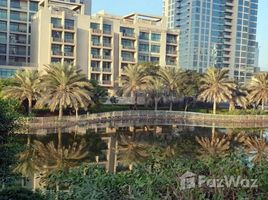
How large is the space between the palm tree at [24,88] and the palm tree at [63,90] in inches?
39.0

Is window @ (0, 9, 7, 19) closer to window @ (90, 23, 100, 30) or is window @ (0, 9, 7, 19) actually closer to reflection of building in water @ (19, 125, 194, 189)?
window @ (90, 23, 100, 30)

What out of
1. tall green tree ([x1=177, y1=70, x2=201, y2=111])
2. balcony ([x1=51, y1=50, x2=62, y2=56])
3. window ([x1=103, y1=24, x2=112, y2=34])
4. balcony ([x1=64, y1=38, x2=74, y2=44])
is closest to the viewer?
tall green tree ([x1=177, y1=70, x2=201, y2=111])

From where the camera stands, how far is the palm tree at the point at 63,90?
43094 mm

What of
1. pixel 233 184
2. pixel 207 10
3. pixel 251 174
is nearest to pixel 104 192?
pixel 233 184

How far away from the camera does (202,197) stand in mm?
6629

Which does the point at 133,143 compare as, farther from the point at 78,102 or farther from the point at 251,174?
the point at 251,174

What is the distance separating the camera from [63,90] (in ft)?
143

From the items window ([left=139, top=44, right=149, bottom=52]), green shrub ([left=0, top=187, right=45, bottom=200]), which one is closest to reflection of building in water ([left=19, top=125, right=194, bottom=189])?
green shrub ([left=0, top=187, right=45, bottom=200])

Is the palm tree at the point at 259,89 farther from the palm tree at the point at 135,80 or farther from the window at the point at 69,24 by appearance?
the window at the point at 69,24

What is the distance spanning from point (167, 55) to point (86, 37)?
17745mm

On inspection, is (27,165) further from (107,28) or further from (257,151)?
(107,28)

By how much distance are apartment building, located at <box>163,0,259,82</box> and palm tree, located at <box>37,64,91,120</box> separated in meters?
83.3

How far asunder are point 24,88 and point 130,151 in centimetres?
1823

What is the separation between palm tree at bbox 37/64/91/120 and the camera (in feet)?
141
